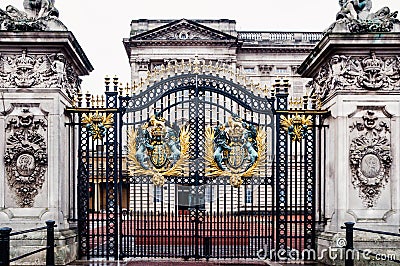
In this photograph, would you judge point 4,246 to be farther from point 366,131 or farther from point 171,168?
point 366,131

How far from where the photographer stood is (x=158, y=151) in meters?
12.4

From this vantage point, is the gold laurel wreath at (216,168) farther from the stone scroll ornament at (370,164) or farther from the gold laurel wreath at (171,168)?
the stone scroll ornament at (370,164)

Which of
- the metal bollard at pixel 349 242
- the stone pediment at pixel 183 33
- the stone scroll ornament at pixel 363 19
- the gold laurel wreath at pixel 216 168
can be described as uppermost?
the stone pediment at pixel 183 33

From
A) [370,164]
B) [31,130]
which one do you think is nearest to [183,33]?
[31,130]

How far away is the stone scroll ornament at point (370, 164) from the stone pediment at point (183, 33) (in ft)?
87.7

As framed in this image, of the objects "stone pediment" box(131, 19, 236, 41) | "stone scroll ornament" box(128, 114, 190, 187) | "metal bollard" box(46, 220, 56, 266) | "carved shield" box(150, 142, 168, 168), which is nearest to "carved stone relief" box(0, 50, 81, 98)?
"stone scroll ornament" box(128, 114, 190, 187)

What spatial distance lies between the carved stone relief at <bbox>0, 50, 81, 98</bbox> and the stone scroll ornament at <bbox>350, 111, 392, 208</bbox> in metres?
5.66

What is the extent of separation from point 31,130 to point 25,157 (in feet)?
1.68

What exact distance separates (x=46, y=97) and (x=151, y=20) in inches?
1156

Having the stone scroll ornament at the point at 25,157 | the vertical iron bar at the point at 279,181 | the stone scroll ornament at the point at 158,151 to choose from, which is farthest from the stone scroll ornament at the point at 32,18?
the vertical iron bar at the point at 279,181

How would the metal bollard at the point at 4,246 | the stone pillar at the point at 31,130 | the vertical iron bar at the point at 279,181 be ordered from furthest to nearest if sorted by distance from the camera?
the vertical iron bar at the point at 279,181, the stone pillar at the point at 31,130, the metal bollard at the point at 4,246

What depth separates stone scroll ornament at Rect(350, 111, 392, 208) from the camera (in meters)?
11.6

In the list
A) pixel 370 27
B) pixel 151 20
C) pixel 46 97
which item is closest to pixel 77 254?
pixel 46 97

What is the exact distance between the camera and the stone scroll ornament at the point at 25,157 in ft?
37.9
